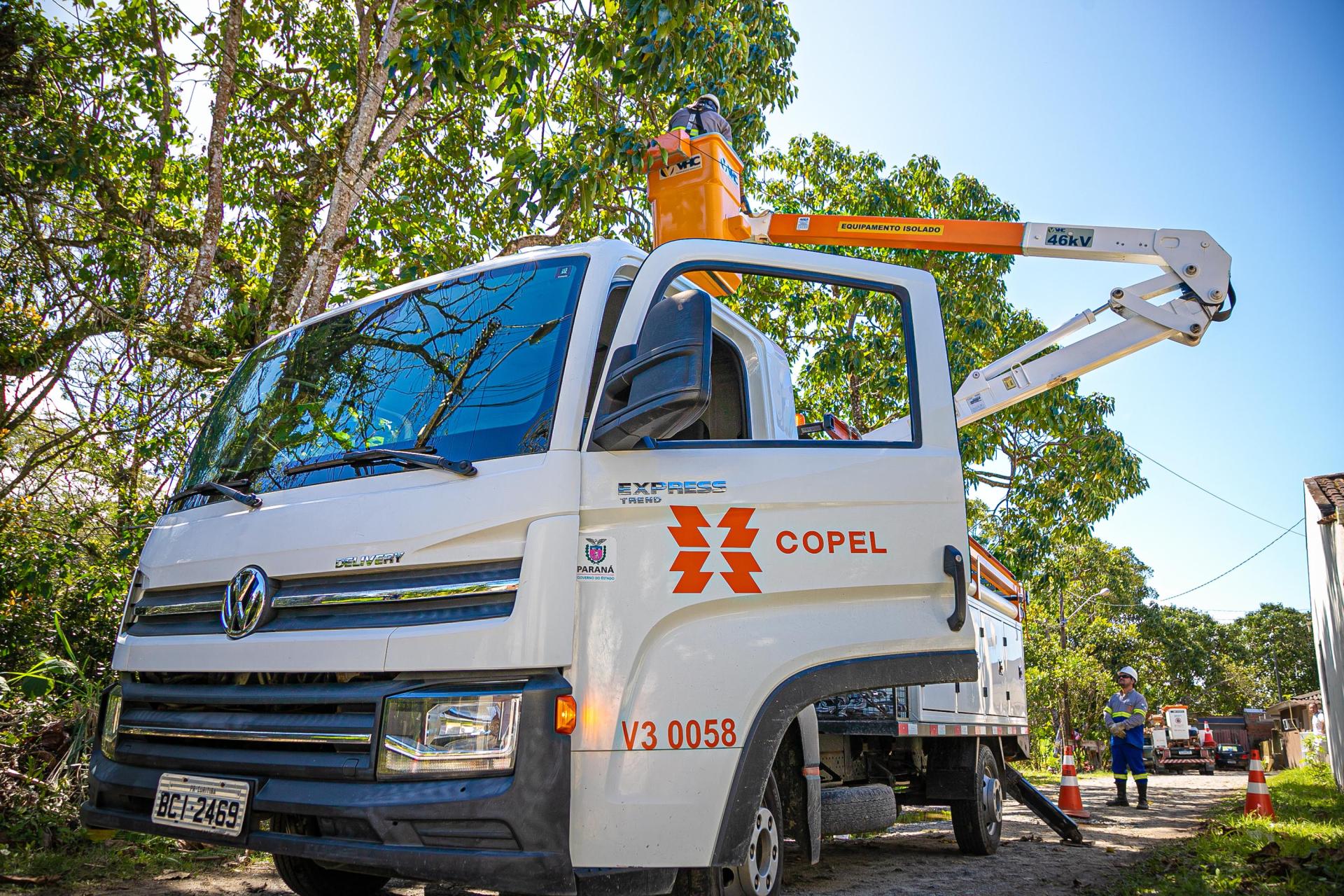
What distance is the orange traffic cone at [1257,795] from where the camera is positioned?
8.03 metres

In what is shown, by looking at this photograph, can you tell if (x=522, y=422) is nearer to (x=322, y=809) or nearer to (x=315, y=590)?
(x=315, y=590)

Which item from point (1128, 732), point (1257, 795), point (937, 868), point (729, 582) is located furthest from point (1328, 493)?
point (729, 582)

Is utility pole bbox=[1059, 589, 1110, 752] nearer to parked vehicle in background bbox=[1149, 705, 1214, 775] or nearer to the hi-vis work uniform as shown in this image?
parked vehicle in background bbox=[1149, 705, 1214, 775]

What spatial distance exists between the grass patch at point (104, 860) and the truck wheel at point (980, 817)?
455 centimetres

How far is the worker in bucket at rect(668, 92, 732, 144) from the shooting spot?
527 cm

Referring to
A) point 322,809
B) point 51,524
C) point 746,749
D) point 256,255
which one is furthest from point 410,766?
point 256,255

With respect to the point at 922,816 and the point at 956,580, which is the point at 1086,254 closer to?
the point at 956,580

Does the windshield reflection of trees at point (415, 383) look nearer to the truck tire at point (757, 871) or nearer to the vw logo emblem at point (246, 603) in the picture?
the vw logo emblem at point (246, 603)

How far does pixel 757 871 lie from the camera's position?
136 inches

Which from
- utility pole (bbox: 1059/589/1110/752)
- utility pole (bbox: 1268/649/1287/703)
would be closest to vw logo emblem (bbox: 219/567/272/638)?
utility pole (bbox: 1059/589/1110/752)

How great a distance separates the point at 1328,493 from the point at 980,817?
1053cm

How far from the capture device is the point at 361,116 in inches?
327

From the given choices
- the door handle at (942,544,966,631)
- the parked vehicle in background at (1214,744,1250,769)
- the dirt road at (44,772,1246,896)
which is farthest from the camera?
the parked vehicle in background at (1214,744,1250,769)

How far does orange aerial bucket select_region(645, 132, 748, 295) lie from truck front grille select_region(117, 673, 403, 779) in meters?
3.12
